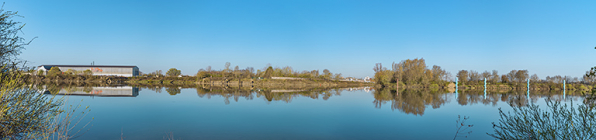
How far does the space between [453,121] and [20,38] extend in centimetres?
1299

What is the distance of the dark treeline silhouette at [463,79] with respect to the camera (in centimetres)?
4466

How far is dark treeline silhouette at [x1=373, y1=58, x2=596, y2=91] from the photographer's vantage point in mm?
44656

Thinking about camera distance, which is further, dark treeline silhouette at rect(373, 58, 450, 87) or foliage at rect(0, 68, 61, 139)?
dark treeline silhouette at rect(373, 58, 450, 87)

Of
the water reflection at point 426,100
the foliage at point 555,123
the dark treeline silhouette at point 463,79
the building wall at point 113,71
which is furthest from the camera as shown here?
the building wall at point 113,71

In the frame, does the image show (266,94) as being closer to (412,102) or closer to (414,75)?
(412,102)

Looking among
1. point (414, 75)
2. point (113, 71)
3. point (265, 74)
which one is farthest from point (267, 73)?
point (113, 71)

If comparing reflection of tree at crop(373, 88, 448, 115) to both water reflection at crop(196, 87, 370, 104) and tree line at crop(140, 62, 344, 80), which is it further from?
tree line at crop(140, 62, 344, 80)

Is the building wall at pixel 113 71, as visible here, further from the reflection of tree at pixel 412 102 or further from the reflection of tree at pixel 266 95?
the reflection of tree at pixel 412 102

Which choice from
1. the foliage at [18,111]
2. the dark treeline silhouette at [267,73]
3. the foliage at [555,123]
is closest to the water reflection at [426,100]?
the foliage at [555,123]

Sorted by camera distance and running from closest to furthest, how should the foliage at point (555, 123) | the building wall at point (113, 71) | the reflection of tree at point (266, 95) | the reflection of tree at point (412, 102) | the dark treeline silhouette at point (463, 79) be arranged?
the foliage at point (555, 123)
the reflection of tree at point (412, 102)
the reflection of tree at point (266, 95)
the dark treeline silhouette at point (463, 79)
the building wall at point (113, 71)

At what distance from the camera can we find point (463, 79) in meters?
50.8

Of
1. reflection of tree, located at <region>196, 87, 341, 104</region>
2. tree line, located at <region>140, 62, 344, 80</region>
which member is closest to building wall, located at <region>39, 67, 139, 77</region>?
tree line, located at <region>140, 62, 344, 80</region>

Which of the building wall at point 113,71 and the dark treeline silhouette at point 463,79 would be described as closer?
the dark treeline silhouette at point 463,79

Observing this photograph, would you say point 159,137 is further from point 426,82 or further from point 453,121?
point 426,82
